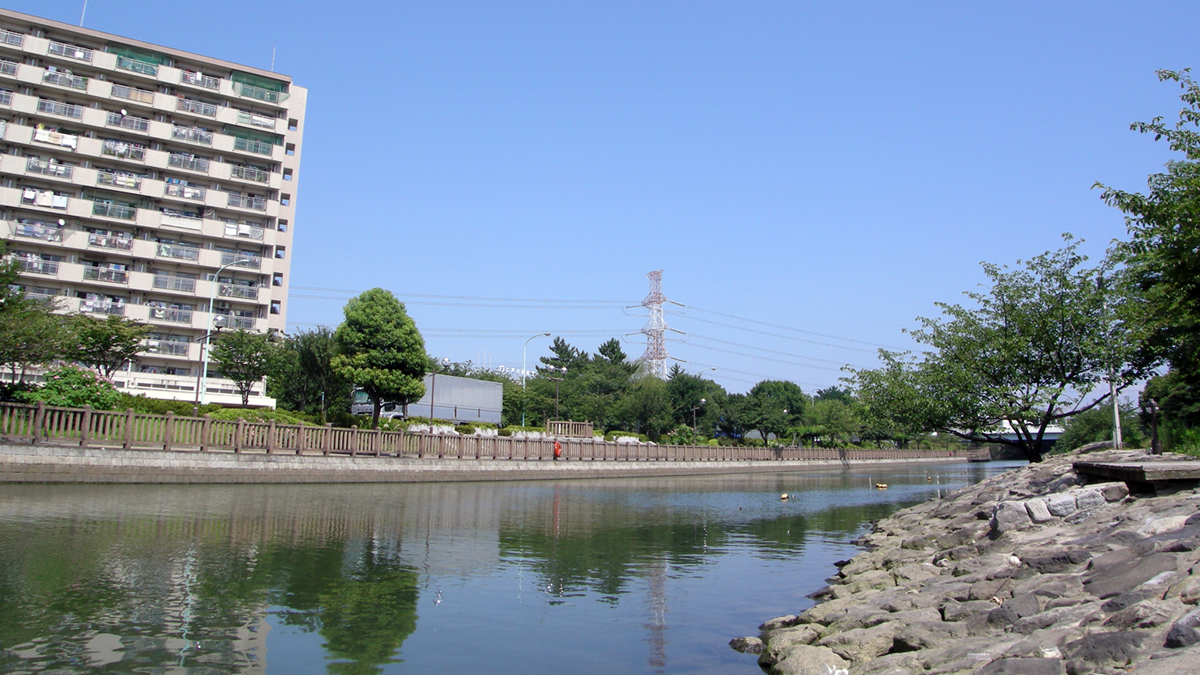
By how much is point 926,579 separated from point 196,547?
11.4 metres

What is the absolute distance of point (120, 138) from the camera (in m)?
60.3

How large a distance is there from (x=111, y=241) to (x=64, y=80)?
11.9 meters

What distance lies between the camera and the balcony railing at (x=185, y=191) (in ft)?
198

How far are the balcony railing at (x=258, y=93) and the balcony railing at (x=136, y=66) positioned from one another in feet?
18.7

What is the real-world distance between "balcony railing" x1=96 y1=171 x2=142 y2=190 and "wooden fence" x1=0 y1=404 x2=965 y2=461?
38902 mm

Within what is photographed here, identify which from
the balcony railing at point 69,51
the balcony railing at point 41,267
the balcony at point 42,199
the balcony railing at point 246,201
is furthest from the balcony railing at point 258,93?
the balcony railing at point 41,267

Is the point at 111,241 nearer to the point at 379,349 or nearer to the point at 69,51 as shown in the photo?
the point at 69,51

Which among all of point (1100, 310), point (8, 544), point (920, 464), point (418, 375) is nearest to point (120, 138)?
point (418, 375)

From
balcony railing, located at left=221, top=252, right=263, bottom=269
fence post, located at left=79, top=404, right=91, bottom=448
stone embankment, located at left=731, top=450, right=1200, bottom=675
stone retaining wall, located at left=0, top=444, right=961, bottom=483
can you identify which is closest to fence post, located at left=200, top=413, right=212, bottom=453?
stone retaining wall, located at left=0, top=444, right=961, bottom=483

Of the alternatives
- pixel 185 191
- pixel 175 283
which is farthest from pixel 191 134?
pixel 175 283

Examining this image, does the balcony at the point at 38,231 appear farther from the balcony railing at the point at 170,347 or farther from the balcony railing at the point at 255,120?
the balcony railing at the point at 255,120

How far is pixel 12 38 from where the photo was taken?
56.7m

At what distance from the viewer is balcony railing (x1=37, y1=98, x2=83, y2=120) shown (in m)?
57.5

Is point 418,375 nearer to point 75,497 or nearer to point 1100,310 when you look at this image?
point 75,497
